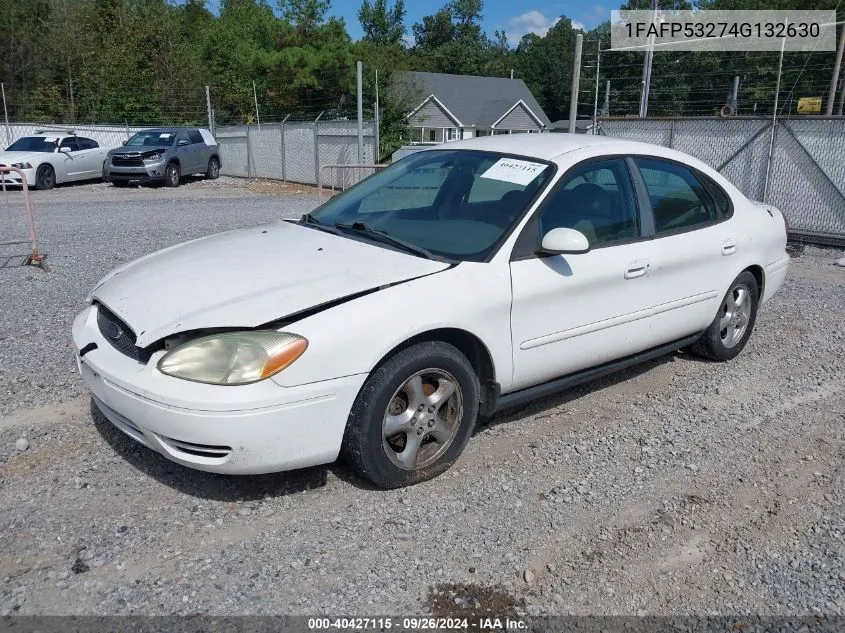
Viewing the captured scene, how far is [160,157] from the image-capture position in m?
19.6

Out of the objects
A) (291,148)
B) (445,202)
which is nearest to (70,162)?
(291,148)

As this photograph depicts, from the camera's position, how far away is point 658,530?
330 cm

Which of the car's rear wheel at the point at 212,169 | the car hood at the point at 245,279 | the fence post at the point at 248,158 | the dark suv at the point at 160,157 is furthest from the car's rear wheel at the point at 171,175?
the car hood at the point at 245,279

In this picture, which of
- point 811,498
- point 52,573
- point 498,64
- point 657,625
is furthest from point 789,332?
point 498,64

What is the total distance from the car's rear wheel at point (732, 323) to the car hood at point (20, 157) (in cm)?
1744

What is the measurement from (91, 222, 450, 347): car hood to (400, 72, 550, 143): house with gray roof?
44555mm

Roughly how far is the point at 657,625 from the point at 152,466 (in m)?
2.47

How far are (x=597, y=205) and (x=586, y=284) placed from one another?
55cm

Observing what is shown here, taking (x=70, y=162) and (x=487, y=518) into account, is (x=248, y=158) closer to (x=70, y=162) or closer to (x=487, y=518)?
(x=70, y=162)

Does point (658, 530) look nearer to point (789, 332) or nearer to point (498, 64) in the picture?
point (789, 332)

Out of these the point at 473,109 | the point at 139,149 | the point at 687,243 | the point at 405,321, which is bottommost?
the point at 139,149

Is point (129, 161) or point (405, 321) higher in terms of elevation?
point (405, 321)

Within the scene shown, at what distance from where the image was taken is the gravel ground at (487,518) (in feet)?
9.22

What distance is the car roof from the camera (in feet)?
14.2
